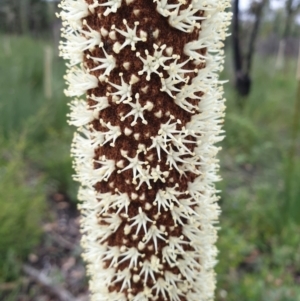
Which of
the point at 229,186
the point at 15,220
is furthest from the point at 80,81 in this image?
the point at 229,186

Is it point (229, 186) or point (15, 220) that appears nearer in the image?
point (15, 220)

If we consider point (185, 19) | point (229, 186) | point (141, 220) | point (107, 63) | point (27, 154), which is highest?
point (185, 19)

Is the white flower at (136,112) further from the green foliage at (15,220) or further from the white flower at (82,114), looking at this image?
the green foliage at (15,220)

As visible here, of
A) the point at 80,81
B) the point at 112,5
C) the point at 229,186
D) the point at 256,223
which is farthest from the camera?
the point at 229,186

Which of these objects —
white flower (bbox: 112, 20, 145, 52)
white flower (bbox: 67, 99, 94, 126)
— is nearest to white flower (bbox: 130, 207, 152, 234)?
white flower (bbox: 67, 99, 94, 126)

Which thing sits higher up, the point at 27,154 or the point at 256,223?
the point at 27,154

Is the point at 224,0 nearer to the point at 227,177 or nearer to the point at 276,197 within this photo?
the point at 276,197

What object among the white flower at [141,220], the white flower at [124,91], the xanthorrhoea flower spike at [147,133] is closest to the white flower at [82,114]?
the xanthorrhoea flower spike at [147,133]

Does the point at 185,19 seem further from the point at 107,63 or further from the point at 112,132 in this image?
the point at 112,132
